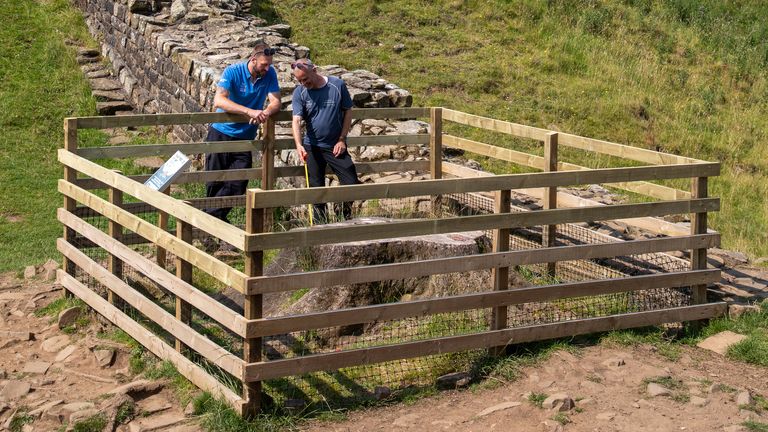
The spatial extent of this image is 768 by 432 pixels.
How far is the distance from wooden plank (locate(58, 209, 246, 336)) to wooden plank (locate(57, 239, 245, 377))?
16cm

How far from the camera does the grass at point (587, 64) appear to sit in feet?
52.5

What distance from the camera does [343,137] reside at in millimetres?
9805

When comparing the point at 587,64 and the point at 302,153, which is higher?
the point at 587,64

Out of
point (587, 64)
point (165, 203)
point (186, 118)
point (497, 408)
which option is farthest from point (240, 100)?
point (587, 64)

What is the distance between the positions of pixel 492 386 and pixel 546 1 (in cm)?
1466

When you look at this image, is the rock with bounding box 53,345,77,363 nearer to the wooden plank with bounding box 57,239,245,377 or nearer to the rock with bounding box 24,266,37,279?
the wooden plank with bounding box 57,239,245,377

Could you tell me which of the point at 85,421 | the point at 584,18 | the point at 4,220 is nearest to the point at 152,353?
the point at 85,421

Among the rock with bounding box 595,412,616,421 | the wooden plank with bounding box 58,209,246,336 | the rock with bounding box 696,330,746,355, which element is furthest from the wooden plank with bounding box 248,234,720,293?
the rock with bounding box 595,412,616,421

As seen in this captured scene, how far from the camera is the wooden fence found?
6.45 metres

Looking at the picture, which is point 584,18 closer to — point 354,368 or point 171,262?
point 171,262

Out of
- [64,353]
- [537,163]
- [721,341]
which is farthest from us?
[537,163]

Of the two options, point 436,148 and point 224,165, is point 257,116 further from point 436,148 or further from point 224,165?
point 436,148

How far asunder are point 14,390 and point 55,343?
91cm

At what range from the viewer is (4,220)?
11.6 meters
